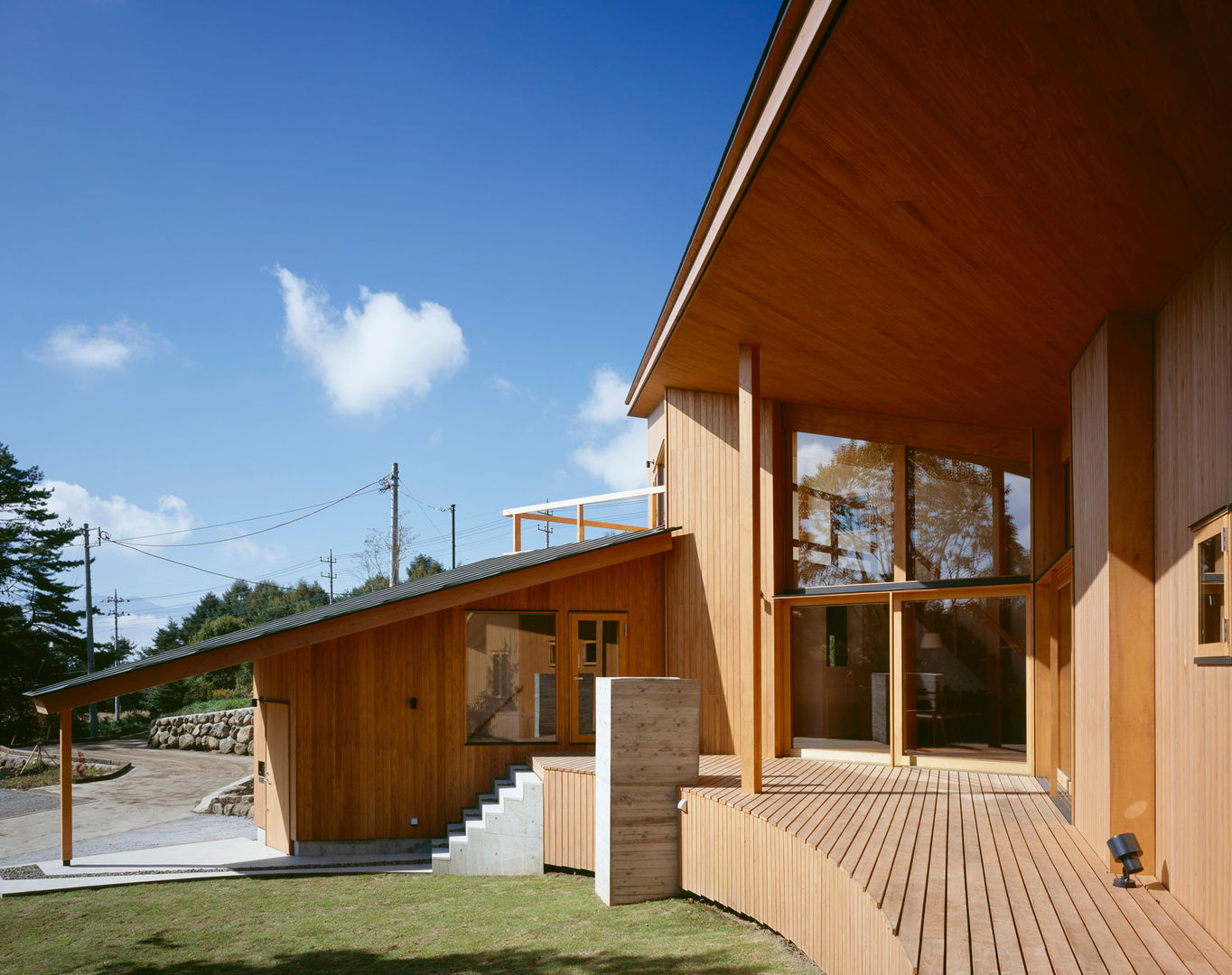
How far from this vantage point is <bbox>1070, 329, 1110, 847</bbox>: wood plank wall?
5.16 m

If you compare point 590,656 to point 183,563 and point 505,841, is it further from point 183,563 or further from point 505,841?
point 183,563

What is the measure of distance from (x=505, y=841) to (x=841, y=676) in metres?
4.14

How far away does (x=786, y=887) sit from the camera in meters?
5.94

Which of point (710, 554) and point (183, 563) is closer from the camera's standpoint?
point (710, 554)

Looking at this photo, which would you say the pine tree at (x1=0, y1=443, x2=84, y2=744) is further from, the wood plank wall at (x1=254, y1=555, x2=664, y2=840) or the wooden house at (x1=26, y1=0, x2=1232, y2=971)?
the wooden house at (x1=26, y1=0, x2=1232, y2=971)

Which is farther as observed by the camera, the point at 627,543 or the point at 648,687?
the point at 627,543

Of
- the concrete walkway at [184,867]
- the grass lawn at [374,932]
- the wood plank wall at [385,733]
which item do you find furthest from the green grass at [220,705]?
the grass lawn at [374,932]

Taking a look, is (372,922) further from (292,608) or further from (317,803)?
(292,608)

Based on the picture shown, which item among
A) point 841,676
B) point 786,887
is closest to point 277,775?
point 841,676

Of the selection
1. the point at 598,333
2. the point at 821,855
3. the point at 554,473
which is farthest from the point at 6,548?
the point at 821,855

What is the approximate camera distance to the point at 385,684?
412 inches

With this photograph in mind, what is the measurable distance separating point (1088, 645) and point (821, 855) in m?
2.23

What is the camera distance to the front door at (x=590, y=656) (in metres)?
11.1

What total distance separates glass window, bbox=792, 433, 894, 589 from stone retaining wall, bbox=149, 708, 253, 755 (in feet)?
49.1
